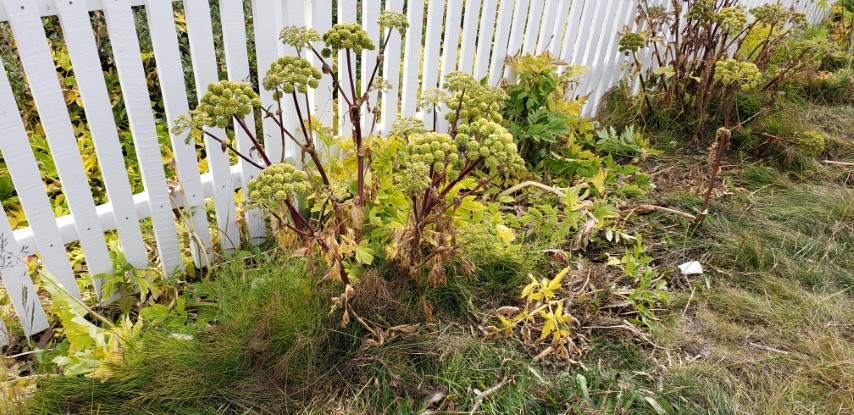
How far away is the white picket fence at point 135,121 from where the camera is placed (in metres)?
1.90

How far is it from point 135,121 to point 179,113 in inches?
6.5

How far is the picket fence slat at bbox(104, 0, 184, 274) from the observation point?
1969 millimetres

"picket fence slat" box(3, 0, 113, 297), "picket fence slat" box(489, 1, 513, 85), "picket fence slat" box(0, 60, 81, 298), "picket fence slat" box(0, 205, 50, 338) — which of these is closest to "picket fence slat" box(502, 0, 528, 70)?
"picket fence slat" box(489, 1, 513, 85)

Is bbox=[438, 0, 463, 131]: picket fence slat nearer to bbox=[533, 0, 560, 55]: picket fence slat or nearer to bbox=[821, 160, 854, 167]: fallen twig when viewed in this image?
bbox=[533, 0, 560, 55]: picket fence slat

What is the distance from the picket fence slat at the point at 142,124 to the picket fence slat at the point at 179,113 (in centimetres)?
7

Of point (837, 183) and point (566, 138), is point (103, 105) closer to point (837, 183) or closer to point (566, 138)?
point (566, 138)

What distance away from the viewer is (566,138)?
352 cm

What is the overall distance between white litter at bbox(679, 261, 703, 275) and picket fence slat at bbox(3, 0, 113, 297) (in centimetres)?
252

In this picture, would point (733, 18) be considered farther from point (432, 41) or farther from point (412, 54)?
point (412, 54)

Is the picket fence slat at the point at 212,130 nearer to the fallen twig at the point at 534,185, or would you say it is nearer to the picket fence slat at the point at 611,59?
the fallen twig at the point at 534,185

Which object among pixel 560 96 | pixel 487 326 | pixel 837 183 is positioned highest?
pixel 560 96

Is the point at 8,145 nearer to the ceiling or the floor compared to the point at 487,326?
nearer to the ceiling

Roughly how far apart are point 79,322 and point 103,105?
763 millimetres

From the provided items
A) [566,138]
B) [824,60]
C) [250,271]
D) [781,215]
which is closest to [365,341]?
[250,271]
